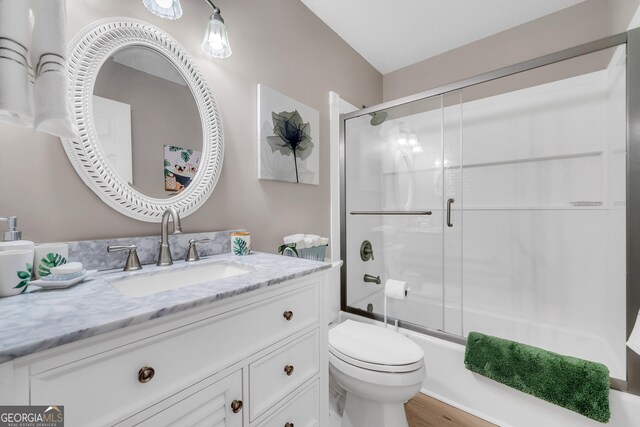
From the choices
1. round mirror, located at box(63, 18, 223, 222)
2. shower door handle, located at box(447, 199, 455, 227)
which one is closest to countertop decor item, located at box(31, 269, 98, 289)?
round mirror, located at box(63, 18, 223, 222)

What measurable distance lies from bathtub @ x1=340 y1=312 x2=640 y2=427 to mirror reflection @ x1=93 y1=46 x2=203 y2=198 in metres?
1.71

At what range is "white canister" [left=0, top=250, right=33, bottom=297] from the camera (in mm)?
644

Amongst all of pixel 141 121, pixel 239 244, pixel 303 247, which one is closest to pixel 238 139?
pixel 141 121

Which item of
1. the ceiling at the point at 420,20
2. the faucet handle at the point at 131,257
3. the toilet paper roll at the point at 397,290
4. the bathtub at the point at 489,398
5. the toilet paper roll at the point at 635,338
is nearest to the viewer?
the faucet handle at the point at 131,257

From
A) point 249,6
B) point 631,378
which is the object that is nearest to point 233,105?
point 249,6

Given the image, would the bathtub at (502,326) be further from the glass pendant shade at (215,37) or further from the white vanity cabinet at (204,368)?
the glass pendant shade at (215,37)

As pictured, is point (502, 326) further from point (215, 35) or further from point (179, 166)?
point (215, 35)

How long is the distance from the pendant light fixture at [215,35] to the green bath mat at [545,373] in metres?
1.96

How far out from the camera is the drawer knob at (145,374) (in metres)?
0.55

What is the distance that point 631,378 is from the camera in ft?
3.84

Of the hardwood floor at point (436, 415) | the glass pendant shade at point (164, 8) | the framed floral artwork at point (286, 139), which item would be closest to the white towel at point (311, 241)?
the framed floral artwork at point (286, 139)

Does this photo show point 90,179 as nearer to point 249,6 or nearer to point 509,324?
point 249,6

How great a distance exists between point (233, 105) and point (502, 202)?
2111 mm

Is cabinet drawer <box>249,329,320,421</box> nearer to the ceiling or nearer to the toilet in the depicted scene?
the toilet
